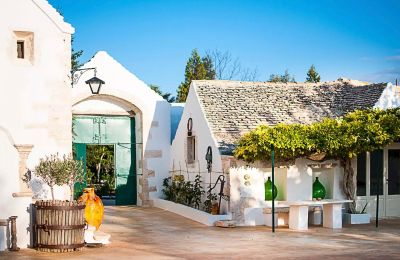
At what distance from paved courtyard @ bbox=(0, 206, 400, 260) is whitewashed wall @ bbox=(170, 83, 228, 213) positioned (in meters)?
1.63

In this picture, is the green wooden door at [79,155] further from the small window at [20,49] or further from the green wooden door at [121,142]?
the small window at [20,49]

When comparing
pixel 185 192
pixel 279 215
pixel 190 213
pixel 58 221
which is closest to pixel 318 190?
pixel 279 215

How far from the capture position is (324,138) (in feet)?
51.1

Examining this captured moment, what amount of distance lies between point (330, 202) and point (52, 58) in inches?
304

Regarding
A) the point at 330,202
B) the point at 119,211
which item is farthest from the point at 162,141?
the point at 330,202

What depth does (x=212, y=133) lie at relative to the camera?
664 inches

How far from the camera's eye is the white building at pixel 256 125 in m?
15.9

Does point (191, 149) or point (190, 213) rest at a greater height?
point (191, 149)

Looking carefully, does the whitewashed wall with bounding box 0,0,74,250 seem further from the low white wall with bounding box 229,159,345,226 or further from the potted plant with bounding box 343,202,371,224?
the potted plant with bounding box 343,202,371,224

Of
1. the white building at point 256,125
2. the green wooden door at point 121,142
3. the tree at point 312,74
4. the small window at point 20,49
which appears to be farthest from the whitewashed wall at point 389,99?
the tree at point 312,74

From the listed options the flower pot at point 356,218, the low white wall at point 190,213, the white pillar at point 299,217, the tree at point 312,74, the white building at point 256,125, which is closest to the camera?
the white pillar at point 299,217

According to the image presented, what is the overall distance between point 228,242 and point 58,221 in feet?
11.8

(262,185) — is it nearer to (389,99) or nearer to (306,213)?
(306,213)

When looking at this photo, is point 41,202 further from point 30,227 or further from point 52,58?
point 52,58
